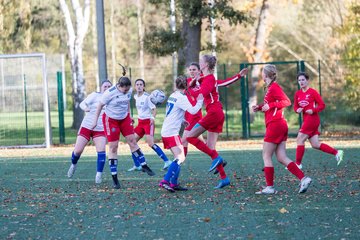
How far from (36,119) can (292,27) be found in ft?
75.2

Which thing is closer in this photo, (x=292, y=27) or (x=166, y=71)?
(x=166, y=71)

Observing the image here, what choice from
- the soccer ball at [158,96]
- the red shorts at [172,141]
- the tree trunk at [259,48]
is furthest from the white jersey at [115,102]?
the tree trunk at [259,48]

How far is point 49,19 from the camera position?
5731 cm

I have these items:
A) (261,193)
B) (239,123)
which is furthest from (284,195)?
(239,123)

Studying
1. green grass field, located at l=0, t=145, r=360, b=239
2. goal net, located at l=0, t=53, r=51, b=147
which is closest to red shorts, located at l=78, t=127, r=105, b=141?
green grass field, located at l=0, t=145, r=360, b=239

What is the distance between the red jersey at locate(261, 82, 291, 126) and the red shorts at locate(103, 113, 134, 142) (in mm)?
2838

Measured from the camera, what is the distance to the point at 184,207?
11.1 metres

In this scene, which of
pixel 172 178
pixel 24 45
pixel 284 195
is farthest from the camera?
pixel 24 45

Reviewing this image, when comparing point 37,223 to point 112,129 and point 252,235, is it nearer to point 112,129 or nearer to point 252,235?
point 252,235

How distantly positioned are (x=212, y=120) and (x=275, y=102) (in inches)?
56.3

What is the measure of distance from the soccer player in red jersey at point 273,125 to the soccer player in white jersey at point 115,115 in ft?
8.09

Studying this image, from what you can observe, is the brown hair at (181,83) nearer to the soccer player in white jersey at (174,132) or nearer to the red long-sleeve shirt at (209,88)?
the soccer player in white jersey at (174,132)

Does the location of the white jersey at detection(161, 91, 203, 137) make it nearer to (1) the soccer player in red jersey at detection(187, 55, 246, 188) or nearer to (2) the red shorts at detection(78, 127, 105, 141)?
(1) the soccer player in red jersey at detection(187, 55, 246, 188)

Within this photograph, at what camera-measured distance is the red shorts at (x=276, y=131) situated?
39.6ft
